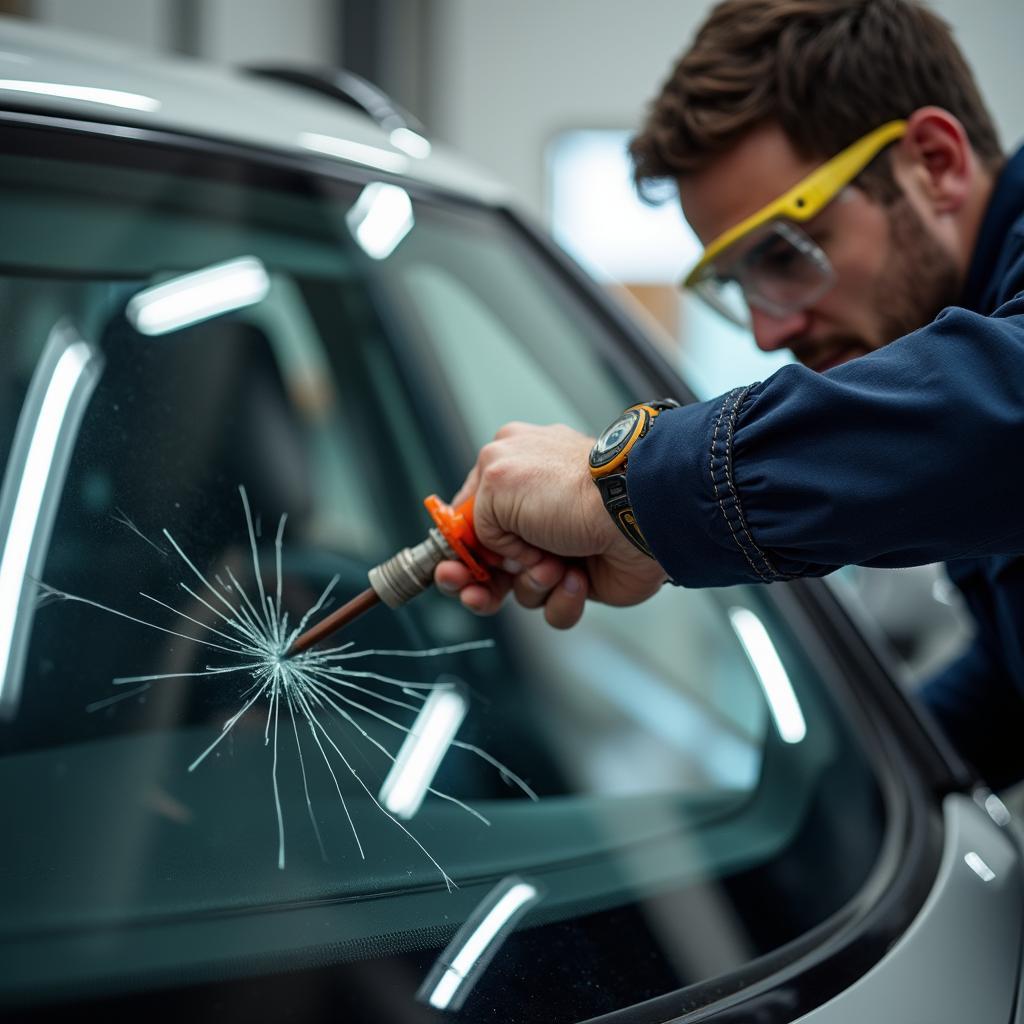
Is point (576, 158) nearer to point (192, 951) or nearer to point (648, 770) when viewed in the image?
point (648, 770)

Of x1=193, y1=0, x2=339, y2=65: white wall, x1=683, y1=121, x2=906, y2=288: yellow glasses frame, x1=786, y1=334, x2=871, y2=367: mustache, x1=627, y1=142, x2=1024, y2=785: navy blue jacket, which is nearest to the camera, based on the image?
x1=627, y1=142, x2=1024, y2=785: navy blue jacket

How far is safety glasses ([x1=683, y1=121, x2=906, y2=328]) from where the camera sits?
3.05ft

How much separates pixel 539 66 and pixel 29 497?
13.1 feet

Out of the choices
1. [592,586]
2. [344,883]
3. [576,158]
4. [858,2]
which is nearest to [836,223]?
[858,2]

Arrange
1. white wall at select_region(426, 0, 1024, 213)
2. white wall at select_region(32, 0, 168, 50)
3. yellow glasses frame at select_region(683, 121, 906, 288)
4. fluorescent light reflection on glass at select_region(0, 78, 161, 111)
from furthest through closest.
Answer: white wall at select_region(426, 0, 1024, 213), white wall at select_region(32, 0, 168, 50), yellow glasses frame at select_region(683, 121, 906, 288), fluorescent light reflection on glass at select_region(0, 78, 161, 111)

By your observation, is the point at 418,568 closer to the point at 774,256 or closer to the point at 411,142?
the point at 774,256

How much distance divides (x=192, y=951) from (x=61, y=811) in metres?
0.14

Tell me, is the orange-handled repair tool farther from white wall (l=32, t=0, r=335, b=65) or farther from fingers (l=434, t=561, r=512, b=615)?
white wall (l=32, t=0, r=335, b=65)

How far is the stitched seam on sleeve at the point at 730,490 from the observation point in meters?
0.63

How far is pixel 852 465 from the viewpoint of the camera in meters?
0.60

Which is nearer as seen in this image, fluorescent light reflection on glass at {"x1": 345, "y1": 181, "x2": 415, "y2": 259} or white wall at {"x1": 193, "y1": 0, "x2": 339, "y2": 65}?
fluorescent light reflection on glass at {"x1": 345, "y1": 181, "x2": 415, "y2": 259}

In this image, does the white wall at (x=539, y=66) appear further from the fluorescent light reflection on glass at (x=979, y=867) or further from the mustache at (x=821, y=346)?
the fluorescent light reflection on glass at (x=979, y=867)

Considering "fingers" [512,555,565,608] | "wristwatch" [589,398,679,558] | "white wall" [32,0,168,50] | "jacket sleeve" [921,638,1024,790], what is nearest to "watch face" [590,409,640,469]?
"wristwatch" [589,398,679,558]

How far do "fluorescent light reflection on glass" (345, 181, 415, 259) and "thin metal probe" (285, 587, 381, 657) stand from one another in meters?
0.51
